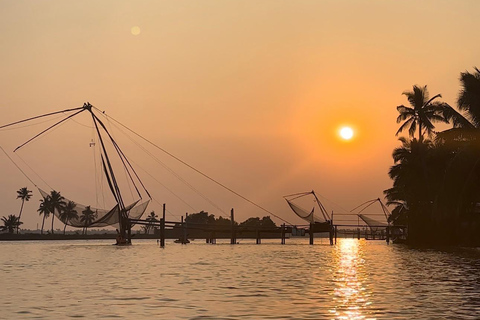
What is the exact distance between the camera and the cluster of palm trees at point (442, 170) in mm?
56969

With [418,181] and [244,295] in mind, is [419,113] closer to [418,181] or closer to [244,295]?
[418,181]

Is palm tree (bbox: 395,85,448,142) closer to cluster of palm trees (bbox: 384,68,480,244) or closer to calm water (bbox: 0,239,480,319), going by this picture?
cluster of palm trees (bbox: 384,68,480,244)

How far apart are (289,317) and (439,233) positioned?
64473 mm

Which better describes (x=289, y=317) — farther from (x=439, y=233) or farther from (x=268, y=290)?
(x=439, y=233)

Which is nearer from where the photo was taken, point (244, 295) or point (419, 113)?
point (244, 295)

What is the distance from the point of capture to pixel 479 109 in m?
55.5

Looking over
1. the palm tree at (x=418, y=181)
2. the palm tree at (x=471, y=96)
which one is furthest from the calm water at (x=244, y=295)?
the palm tree at (x=418, y=181)

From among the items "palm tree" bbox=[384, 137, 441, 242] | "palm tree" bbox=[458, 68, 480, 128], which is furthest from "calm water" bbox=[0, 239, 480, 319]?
"palm tree" bbox=[384, 137, 441, 242]

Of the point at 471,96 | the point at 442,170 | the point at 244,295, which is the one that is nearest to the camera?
the point at 244,295

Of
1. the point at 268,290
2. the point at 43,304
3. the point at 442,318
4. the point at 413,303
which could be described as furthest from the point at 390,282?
the point at 43,304

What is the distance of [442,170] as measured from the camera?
76.4 metres

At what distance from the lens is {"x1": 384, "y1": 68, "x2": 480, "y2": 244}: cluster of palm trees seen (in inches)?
2243

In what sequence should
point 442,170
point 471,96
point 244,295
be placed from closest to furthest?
point 244,295 → point 471,96 → point 442,170

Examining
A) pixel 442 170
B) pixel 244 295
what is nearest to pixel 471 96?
pixel 442 170
